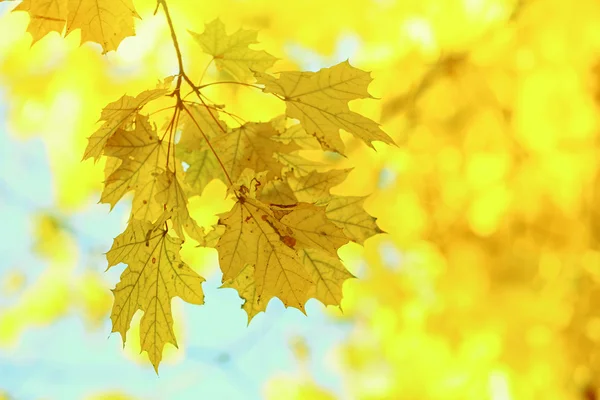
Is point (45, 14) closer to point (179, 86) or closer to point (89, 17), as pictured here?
point (89, 17)

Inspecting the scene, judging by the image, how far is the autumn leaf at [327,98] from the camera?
1.89 ft

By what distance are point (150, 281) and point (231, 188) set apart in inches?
5.2

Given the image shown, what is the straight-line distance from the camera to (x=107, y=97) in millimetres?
1990

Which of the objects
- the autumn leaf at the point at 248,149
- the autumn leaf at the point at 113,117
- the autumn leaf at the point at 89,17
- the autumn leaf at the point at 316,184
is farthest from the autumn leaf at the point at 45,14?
the autumn leaf at the point at 316,184

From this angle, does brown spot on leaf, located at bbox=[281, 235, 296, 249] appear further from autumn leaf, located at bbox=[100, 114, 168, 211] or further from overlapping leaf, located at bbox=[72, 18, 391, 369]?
autumn leaf, located at bbox=[100, 114, 168, 211]

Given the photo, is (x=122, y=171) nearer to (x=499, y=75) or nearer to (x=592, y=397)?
(x=499, y=75)

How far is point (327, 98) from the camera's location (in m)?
0.59

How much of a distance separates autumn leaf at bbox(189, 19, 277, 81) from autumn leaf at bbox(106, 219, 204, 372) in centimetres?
24

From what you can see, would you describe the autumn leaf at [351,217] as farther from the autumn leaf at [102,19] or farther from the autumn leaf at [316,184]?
the autumn leaf at [102,19]

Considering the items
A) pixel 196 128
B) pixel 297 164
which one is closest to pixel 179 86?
pixel 196 128

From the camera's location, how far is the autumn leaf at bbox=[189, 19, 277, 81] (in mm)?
686

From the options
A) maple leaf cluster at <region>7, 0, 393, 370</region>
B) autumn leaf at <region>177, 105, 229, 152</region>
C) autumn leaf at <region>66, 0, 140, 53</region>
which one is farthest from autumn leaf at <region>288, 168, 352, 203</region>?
autumn leaf at <region>66, 0, 140, 53</region>

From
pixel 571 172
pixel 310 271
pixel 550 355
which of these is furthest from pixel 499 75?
pixel 310 271

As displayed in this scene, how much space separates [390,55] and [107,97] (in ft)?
3.56
